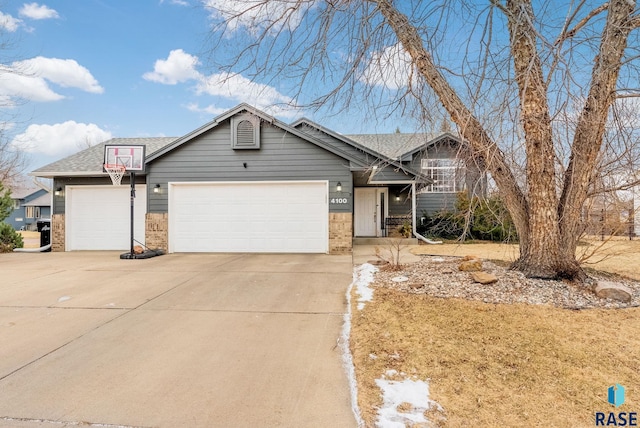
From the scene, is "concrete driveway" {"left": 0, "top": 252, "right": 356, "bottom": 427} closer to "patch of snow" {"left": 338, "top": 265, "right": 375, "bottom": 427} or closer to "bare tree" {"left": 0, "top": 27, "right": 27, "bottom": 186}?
"patch of snow" {"left": 338, "top": 265, "right": 375, "bottom": 427}

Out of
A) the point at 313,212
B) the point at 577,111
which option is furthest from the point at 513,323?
the point at 313,212

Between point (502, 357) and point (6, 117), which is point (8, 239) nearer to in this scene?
point (6, 117)

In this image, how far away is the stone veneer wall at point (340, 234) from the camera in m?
10.2

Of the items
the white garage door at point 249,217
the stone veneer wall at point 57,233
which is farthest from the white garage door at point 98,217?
the white garage door at point 249,217

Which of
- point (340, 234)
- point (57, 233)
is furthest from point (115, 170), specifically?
point (340, 234)

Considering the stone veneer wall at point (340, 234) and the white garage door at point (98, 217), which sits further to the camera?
the white garage door at point (98, 217)

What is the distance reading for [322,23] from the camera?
5.57 metres

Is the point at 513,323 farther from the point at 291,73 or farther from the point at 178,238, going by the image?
the point at 178,238

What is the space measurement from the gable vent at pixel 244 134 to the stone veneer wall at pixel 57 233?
6.70m

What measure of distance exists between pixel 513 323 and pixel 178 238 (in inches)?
376

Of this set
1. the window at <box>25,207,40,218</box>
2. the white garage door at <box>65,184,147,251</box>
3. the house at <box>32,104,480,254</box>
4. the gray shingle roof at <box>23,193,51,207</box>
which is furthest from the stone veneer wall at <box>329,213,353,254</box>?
the window at <box>25,207,40,218</box>

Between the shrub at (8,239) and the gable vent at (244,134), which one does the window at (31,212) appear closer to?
the shrub at (8,239)

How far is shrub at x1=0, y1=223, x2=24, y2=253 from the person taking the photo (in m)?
11.5

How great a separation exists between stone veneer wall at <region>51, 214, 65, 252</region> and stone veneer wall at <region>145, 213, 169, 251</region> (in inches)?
131
